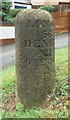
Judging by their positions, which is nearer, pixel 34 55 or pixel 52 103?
pixel 34 55

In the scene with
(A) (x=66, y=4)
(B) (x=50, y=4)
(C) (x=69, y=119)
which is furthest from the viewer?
(A) (x=66, y=4)

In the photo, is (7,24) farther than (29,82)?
Yes

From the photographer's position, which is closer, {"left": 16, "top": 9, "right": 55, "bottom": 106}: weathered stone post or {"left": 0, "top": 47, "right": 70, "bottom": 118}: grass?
{"left": 0, "top": 47, "right": 70, "bottom": 118}: grass

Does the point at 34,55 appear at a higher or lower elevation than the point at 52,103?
higher

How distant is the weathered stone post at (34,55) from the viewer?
6117 millimetres

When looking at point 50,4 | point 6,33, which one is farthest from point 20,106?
point 50,4

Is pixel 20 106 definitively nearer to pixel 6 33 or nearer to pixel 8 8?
pixel 6 33

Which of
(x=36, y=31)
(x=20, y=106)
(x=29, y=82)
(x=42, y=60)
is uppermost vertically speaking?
(x=36, y=31)

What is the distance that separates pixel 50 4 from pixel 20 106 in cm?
2149

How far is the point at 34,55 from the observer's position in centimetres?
612

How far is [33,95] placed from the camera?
6.27m

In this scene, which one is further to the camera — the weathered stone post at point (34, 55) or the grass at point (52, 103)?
the weathered stone post at point (34, 55)

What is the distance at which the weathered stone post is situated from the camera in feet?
20.1

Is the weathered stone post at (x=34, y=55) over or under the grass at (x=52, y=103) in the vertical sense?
over
